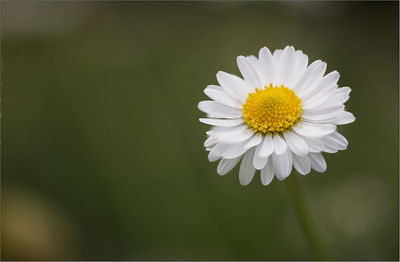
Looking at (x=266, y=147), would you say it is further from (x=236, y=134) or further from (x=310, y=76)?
(x=310, y=76)

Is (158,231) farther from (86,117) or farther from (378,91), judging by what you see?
(378,91)

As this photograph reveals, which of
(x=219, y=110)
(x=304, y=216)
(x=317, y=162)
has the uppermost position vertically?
(x=219, y=110)

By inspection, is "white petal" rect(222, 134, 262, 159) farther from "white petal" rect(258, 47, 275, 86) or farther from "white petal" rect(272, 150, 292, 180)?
"white petal" rect(258, 47, 275, 86)

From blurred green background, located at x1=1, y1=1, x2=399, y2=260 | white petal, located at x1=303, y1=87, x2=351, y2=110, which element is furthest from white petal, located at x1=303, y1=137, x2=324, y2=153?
blurred green background, located at x1=1, y1=1, x2=399, y2=260

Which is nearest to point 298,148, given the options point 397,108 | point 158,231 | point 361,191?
point 361,191

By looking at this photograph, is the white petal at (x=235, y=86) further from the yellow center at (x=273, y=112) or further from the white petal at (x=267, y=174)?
the white petal at (x=267, y=174)

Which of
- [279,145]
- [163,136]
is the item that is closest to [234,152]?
[279,145]

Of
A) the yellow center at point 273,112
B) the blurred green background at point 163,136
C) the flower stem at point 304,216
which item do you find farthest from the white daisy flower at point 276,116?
the blurred green background at point 163,136
